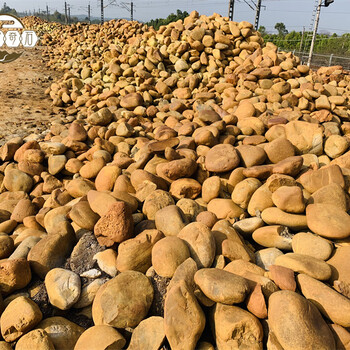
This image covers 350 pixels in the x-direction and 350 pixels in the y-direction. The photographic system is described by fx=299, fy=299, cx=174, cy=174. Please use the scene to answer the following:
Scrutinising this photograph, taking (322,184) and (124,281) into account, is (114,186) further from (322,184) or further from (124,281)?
(322,184)

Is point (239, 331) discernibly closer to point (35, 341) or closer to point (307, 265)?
point (307, 265)

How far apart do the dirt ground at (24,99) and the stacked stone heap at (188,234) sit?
117 cm

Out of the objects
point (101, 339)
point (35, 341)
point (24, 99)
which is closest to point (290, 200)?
point (101, 339)

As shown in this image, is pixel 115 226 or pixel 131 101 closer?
pixel 115 226

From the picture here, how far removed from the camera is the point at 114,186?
9.55ft

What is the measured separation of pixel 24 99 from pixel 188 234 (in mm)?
6896

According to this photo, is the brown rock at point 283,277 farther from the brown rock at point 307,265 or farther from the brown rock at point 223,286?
the brown rock at point 223,286

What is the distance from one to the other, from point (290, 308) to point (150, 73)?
5.83m

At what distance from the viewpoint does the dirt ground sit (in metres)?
5.55

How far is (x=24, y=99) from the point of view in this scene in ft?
24.0

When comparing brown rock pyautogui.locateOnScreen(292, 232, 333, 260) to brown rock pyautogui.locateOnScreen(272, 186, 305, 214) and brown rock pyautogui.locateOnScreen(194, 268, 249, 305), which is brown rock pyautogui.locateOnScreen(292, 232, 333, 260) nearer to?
brown rock pyautogui.locateOnScreen(272, 186, 305, 214)

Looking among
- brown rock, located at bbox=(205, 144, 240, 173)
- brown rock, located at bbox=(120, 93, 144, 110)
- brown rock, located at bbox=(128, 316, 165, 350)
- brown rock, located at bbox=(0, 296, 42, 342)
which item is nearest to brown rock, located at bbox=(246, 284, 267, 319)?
brown rock, located at bbox=(128, 316, 165, 350)

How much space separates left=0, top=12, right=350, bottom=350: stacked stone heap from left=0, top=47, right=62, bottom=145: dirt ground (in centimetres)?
117

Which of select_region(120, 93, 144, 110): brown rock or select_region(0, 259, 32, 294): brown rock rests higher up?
select_region(120, 93, 144, 110): brown rock
